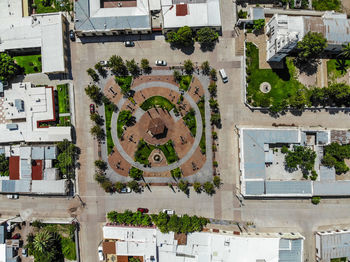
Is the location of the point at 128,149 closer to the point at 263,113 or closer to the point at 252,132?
the point at 252,132

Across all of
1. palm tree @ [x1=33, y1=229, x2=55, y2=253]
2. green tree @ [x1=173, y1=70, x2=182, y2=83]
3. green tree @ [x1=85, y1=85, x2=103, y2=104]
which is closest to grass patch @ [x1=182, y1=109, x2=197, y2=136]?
green tree @ [x1=173, y1=70, x2=182, y2=83]

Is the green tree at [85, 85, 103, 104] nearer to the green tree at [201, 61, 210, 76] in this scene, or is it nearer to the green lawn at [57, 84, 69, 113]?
the green lawn at [57, 84, 69, 113]

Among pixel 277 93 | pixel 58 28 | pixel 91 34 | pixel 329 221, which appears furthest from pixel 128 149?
pixel 329 221

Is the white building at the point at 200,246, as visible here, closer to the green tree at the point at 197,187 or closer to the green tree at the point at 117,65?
the green tree at the point at 197,187

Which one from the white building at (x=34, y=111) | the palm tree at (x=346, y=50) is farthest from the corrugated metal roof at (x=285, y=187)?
the white building at (x=34, y=111)

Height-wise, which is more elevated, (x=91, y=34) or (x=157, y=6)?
(x=157, y=6)

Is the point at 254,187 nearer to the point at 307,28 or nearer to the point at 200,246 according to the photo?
the point at 200,246
